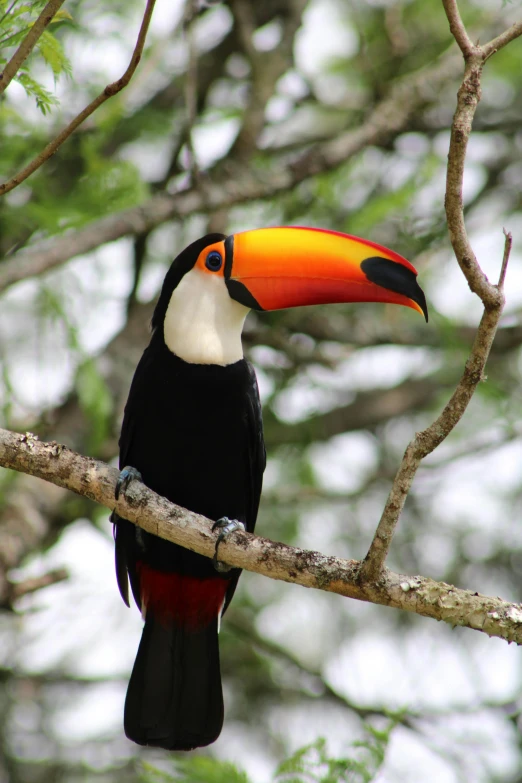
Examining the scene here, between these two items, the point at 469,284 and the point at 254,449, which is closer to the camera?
the point at 469,284

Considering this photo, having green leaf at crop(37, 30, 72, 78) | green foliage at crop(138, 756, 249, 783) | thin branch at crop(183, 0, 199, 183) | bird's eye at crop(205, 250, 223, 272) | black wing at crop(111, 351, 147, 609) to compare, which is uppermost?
thin branch at crop(183, 0, 199, 183)

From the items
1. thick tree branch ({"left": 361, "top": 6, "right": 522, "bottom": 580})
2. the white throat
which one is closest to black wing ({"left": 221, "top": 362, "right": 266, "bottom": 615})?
the white throat

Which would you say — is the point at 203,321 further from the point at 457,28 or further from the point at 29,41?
the point at 457,28

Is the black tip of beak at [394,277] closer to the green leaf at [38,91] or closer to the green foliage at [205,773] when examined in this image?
the green leaf at [38,91]

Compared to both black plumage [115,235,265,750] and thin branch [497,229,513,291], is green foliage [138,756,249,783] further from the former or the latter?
thin branch [497,229,513,291]

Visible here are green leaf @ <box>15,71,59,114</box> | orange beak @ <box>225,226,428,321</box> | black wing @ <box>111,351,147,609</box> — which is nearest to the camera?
green leaf @ <box>15,71,59,114</box>

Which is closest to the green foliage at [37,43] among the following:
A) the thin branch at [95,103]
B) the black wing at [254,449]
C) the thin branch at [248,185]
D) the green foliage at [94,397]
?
the thin branch at [95,103]

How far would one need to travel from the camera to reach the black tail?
15.8 ft

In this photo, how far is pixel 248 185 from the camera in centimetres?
702

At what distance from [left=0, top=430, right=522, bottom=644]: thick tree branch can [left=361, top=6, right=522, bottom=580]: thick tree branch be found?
0.18 m

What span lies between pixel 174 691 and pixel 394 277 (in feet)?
8.09

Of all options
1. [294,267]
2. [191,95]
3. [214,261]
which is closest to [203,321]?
[214,261]

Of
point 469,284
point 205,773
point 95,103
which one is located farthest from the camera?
point 205,773

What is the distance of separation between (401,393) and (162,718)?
12.0ft
